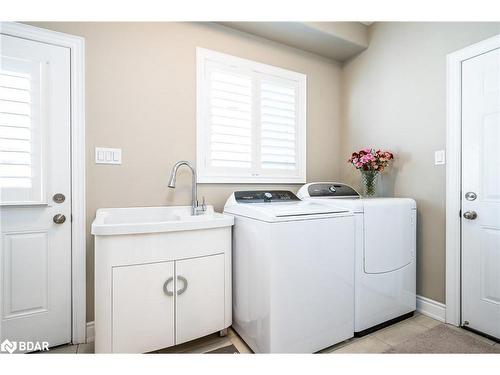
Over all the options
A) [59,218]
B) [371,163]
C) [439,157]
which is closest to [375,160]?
[371,163]

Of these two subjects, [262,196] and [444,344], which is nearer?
[444,344]

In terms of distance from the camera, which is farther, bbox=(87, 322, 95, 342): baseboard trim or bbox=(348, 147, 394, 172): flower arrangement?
bbox=(348, 147, 394, 172): flower arrangement

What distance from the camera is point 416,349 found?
5.12 feet

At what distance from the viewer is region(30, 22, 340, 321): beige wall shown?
5.52 feet

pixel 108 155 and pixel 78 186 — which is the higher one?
pixel 108 155

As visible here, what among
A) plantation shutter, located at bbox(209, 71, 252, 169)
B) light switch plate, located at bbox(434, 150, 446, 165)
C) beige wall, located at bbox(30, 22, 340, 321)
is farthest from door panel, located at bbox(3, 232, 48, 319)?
light switch plate, located at bbox(434, 150, 446, 165)

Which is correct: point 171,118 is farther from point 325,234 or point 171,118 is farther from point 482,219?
point 482,219

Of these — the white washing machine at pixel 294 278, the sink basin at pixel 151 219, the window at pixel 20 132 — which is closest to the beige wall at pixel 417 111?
the white washing machine at pixel 294 278

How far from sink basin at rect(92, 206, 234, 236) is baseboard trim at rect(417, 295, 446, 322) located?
5.77 ft

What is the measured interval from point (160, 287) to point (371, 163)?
195 cm

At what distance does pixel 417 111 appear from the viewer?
2084 millimetres

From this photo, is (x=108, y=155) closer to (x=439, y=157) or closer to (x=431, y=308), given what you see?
(x=439, y=157)

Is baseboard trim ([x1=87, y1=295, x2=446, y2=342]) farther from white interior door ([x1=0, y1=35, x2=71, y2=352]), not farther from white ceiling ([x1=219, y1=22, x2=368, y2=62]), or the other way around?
white interior door ([x1=0, y1=35, x2=71, y2=352])
